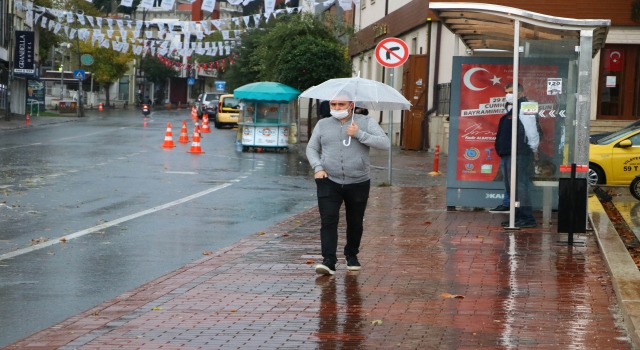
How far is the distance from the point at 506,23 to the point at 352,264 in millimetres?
4844

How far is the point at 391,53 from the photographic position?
20.2 m

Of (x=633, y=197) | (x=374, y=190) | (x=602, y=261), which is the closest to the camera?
(x=602, y=261)

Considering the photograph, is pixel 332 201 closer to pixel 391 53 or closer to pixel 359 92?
pixel 359 92

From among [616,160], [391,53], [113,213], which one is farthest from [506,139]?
[616,160]

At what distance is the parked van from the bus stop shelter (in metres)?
35.7

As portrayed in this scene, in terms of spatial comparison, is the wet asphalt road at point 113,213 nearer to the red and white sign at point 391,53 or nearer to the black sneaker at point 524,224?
the red and white sign at point 391,53

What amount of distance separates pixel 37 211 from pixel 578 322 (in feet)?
29.8

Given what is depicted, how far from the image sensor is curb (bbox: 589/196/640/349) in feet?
22.8

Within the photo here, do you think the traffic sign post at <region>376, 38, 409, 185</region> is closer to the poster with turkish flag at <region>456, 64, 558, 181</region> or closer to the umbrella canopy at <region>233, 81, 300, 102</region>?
the poster with turkish flag at <region>456, 64, 558, 181</region>

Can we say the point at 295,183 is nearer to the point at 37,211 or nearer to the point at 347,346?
the point at 37,211

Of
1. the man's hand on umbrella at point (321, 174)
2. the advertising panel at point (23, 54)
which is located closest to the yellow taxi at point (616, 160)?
the man's hand on umbrella at point (321, 174)

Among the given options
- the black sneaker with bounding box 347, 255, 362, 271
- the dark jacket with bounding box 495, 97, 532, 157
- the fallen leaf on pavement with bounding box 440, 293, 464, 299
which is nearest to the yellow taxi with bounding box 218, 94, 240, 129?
the dark jacket with bounding box 495, 97, 532, 157

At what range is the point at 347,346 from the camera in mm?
6406

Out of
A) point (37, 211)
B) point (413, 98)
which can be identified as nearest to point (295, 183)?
point (37, 211)
